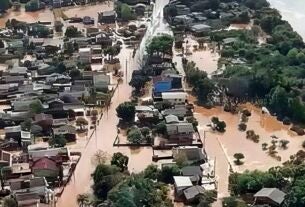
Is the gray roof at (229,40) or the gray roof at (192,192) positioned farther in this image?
the gray roof at (229,40)

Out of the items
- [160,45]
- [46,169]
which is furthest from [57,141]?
[160,45]

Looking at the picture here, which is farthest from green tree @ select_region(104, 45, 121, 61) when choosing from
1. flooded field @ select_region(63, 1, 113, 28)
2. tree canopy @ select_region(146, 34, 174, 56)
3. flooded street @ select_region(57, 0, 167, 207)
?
flooded field @ select_region(63, 1, 113, 28)

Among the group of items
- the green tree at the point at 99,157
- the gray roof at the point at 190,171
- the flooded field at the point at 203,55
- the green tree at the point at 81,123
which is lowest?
the green tree at the point at 99,157

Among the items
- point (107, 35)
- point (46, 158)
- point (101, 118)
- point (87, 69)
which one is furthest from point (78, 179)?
point (107, 35)

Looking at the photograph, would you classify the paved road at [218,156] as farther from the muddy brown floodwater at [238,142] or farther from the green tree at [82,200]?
the green tree at [82,200]

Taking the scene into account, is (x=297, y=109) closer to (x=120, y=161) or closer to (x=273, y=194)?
(x=273, y=194)

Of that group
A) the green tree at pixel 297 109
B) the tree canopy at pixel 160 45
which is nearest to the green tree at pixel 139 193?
the green tree at pixel 297 109

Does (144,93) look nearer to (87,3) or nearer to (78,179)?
(78,179)
